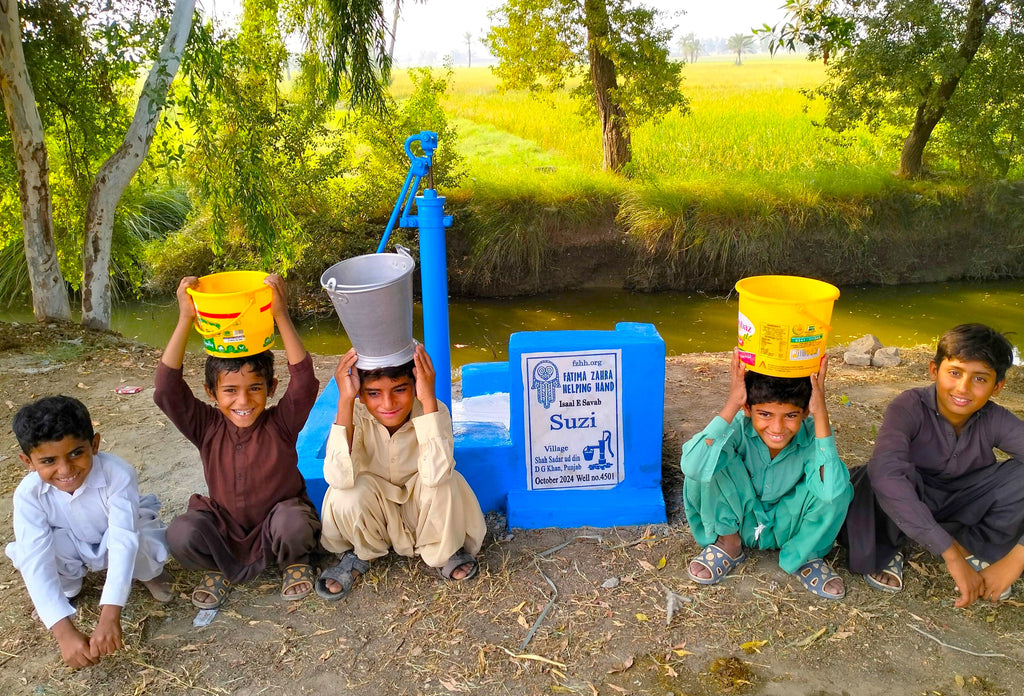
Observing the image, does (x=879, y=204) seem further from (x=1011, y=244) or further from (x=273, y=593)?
(x=273, y=593)

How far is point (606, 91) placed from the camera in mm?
10570

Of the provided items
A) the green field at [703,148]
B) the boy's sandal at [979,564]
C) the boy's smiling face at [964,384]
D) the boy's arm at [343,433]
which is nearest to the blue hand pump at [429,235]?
the boy's arm at [343,433]

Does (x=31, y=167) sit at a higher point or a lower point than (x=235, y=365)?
higher

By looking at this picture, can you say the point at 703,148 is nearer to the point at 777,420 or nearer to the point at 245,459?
the point at 777,420

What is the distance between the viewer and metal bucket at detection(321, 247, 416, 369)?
2.36 metres

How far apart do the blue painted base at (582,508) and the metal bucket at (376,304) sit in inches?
35.4

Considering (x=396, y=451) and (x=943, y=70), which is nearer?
(x=396, y=451)

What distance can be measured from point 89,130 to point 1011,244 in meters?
10.2

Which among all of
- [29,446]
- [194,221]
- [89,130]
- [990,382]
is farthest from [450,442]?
[194,221]

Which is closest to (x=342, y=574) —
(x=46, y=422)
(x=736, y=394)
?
(x=46, y=422)

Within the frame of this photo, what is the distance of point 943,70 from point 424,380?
800 centimetres

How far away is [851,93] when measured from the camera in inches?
355

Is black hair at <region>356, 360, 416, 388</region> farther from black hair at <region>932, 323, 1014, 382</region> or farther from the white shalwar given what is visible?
black hair at <region>932, 323, 1014, 382</region>

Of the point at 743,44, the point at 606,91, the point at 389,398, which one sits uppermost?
the point at 606,91
